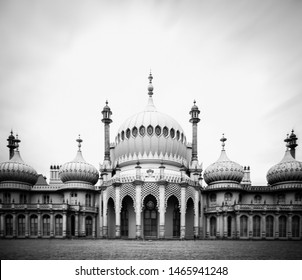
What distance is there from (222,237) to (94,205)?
57.7 feet

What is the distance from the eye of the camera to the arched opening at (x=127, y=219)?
1896 inches

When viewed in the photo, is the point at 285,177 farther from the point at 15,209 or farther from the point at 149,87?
the point at 15,209

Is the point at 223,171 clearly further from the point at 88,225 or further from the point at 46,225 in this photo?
the point at 46,225

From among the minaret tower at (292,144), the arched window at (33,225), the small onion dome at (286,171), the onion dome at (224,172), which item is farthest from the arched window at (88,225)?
the minaret tower at (292,144)

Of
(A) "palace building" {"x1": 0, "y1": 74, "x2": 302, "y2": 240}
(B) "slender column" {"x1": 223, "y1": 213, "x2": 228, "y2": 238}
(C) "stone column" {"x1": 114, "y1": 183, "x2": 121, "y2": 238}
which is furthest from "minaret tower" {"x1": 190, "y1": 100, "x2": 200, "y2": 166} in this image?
(C) "stone column" {"x1": 114, "y1": 183, "x2": 121, "y2": 238}

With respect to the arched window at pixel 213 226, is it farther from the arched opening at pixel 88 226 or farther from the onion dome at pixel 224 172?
the arched opening at pixel 88 226

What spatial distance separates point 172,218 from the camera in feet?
161

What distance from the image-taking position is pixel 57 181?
212 ft

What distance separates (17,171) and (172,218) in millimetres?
21199

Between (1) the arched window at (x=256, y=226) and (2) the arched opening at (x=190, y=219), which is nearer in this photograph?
(1) the arched window at (x=256, y=226)

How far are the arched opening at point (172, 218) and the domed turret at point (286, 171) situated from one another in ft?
43.8

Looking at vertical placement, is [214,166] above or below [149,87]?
below
